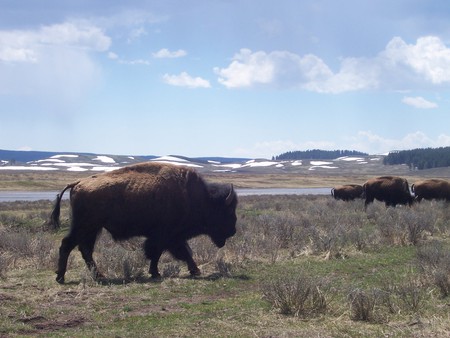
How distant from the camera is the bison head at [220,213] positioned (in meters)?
13.4

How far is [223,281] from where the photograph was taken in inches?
444

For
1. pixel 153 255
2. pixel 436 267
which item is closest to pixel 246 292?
pixel 153 255

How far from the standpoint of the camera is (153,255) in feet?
40.0

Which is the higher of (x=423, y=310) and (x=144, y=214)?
(x=144, y=214)

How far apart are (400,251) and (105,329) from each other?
926cm

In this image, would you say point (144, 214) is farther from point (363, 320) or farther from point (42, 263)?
point (363, 320)

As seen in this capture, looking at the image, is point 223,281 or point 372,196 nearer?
point 223,281

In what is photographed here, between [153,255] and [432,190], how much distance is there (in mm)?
24954

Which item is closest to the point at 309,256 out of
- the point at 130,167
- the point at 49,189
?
the point at 130,167

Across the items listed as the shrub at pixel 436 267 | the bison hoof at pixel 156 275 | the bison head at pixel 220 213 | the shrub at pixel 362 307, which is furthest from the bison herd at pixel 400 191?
the shrub at pixel 362 307

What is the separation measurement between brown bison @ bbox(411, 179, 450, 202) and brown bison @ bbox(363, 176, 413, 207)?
5.40 feet

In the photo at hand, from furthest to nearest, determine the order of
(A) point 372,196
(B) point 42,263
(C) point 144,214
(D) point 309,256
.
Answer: (A) point 372,196, (D) point 309,256, (B) point 42,263, (C) point 144,214

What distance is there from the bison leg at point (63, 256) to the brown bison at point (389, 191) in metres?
22.7

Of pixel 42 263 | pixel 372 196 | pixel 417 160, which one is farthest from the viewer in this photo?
pixel 417 160
